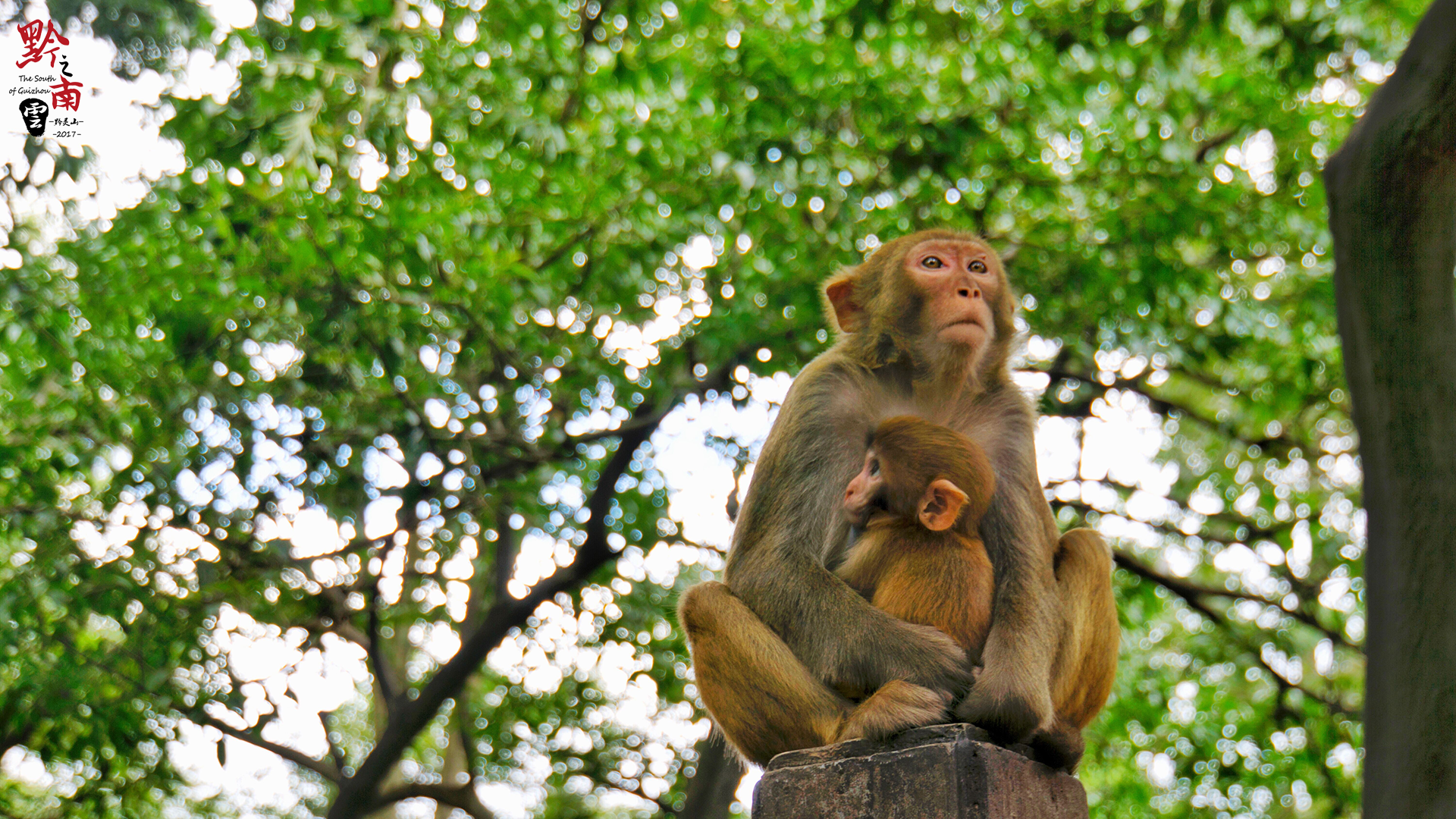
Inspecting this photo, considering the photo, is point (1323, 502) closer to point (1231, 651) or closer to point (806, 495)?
point (1231, 651)

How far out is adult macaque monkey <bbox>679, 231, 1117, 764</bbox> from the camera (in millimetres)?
2633

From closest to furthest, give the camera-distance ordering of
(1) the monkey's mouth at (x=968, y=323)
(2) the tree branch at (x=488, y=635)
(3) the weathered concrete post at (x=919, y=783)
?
(3) the weathered concrete post at (x=919, y=783) < (1) the monkey's mouth at (x=968, y=323) < (2) the tree branch at (x=488, y=635)

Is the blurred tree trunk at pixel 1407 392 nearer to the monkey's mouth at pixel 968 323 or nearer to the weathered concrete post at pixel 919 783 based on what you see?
the weathered concrete post at pixel 919 783

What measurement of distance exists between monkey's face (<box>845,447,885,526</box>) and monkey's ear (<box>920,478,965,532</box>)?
14 cm

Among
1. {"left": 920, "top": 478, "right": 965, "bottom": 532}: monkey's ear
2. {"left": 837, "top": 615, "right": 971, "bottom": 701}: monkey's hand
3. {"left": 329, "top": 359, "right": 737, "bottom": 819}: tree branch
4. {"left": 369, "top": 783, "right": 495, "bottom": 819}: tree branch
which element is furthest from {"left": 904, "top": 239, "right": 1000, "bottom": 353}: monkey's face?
{"left": 369, "top": 783, "right": 495, "bottom": 819}: tree branch

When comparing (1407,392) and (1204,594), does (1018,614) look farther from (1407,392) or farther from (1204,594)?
(1204,594)

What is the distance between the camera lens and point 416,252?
5715 millimetres

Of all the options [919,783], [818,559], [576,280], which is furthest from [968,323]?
[576,280]

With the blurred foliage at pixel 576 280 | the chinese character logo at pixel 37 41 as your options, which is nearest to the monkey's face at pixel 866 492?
the blurred foliage at pixel 576 280

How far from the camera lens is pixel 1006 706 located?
8.23 ft

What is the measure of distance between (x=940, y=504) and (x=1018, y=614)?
0.31 metres

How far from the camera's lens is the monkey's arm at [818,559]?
8.64 ft

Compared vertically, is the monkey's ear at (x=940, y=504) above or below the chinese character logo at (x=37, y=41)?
below

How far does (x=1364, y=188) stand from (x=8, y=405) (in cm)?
802
